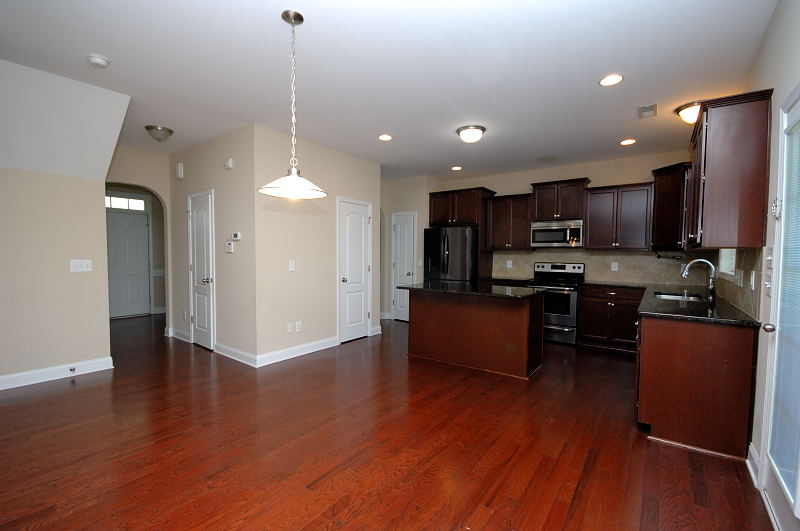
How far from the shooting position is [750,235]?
2.13 m

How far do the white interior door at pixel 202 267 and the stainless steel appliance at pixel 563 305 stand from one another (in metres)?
4.46

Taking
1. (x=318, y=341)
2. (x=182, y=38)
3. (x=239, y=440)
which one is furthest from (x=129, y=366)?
(x=182, y=38)

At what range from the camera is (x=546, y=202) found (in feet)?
18.1

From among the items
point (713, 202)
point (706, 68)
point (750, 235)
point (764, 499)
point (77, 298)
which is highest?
Result: point (706, 68)

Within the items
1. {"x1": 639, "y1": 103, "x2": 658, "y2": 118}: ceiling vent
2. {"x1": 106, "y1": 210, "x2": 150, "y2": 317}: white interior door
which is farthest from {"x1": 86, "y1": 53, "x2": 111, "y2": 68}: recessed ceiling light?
{"x1": 106, "y1": 210, "x2": 150, "y2": 317}: white interior door

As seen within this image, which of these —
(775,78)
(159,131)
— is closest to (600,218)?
(775,78)

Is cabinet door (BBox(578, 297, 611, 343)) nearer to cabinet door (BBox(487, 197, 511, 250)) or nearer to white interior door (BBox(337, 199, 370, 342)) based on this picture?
cabinet door (BBox(487, 197, 511, 250))

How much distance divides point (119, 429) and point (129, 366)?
5.62 feet

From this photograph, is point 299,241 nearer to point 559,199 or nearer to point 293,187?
point 293,187

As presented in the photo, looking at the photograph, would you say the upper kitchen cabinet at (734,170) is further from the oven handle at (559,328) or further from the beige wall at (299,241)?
the beige wall at (299,241)

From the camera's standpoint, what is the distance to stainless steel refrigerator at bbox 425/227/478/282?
19.6ft

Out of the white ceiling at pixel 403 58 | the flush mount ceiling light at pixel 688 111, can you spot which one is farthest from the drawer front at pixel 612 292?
the flush mount ceiling light at pixel 688 111

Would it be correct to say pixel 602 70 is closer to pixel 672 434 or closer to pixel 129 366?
pixel 672 434

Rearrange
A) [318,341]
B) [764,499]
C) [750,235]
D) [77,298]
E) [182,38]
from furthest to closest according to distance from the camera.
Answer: [318,341]
[77,298]
[182,38]
[750,235]
[764,499]
